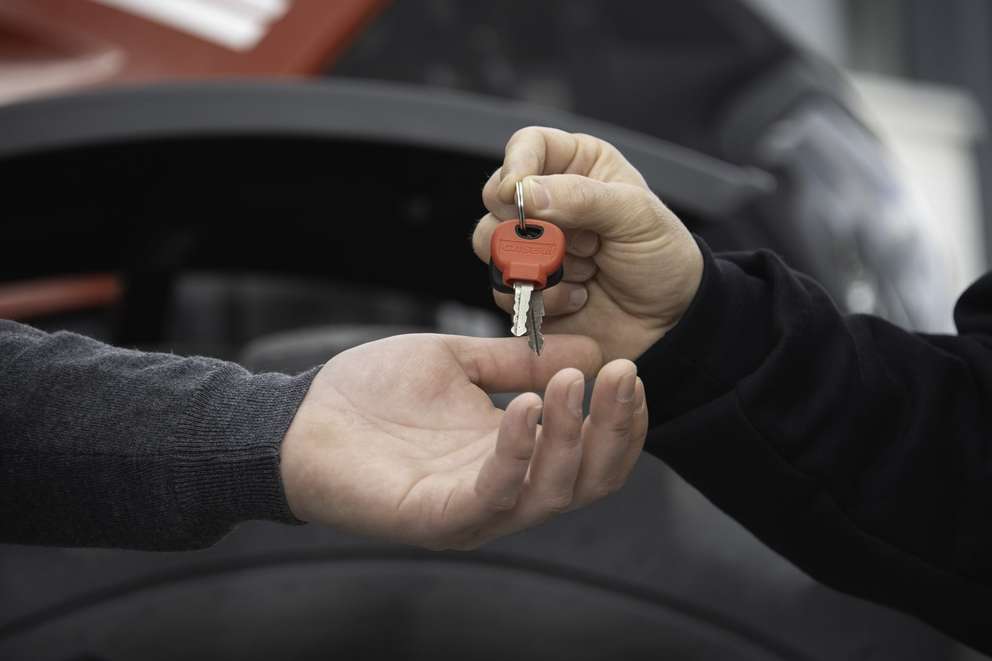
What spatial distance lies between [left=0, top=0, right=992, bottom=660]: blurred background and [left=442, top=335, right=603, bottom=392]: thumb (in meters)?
0.29

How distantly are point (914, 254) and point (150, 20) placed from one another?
112 centimetres

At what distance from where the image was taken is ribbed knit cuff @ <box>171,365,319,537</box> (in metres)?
0.63

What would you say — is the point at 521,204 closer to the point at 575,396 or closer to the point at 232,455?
the point at 575,396

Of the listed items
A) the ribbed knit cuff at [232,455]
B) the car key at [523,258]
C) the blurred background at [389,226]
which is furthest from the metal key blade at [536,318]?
the blurred background at [389,226]

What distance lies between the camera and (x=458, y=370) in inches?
26.5

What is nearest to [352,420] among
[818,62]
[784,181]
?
[784,181]

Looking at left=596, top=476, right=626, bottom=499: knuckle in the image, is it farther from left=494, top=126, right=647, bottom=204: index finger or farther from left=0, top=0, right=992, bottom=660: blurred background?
left=0, top=0, right=992, bottom=660: blurred background

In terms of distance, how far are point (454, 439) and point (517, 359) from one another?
74 mm

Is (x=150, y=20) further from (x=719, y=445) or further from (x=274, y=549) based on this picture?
(x=719, y=445)

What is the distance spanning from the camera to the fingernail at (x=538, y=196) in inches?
23.6

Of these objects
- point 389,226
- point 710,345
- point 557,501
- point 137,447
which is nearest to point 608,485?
point 557,501

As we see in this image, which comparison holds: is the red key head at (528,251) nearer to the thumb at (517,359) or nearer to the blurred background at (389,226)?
the thumb at (517,359)

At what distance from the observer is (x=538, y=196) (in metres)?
0.60

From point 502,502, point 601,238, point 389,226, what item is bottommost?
point 389,226
